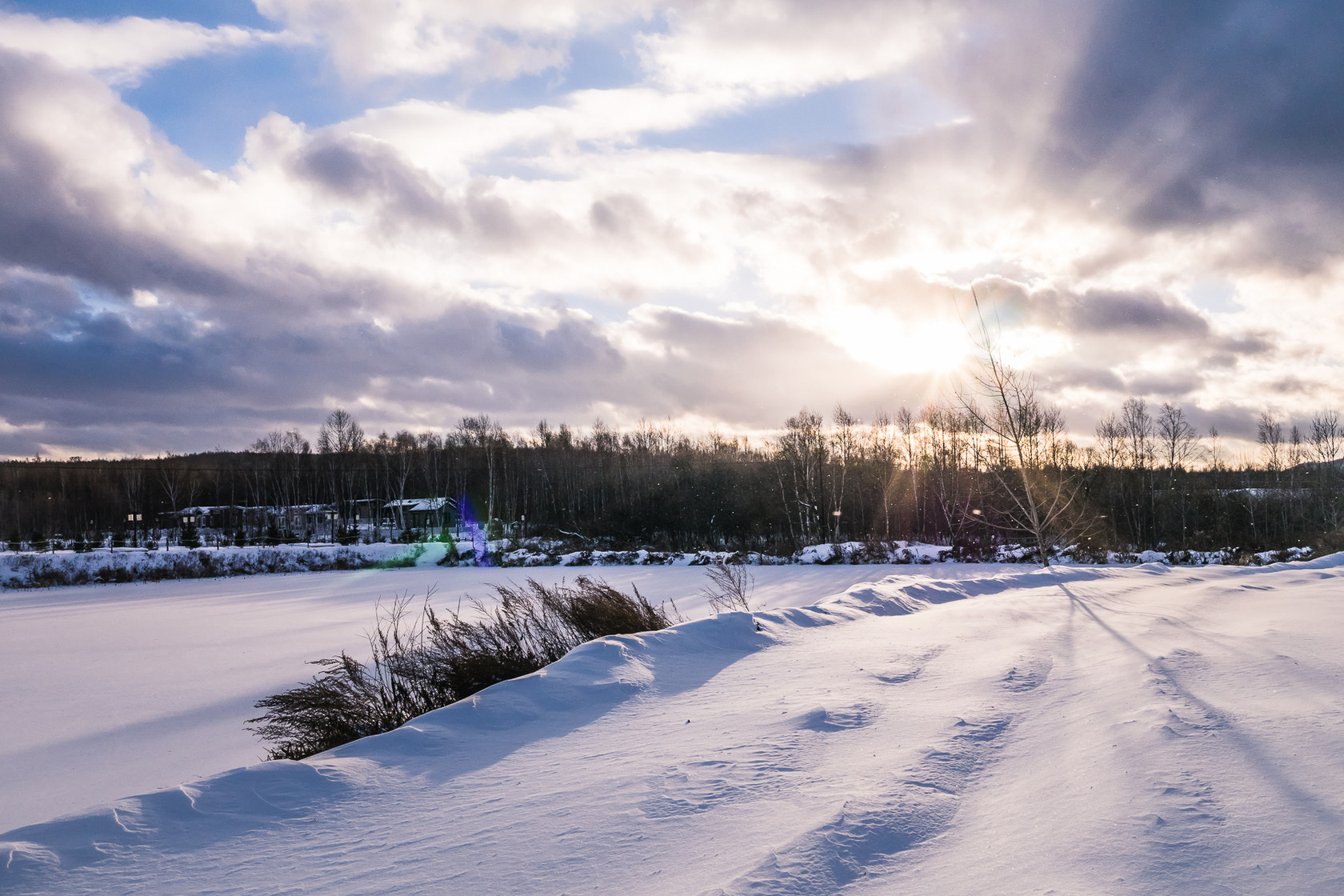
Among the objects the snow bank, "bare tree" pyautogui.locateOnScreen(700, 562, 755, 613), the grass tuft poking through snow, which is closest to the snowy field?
the grass tuft poking through snow

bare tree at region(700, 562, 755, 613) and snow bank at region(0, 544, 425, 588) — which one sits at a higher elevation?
bare tree at region(700, 562, 755, 613)

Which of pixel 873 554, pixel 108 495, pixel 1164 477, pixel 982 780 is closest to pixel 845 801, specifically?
pixel 982 780

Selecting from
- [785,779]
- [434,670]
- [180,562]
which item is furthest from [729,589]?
[180,562]

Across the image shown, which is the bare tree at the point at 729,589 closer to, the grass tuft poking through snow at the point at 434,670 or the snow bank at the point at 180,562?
the grass tuft poking through snow at the point at 434,670

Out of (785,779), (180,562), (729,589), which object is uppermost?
(785,779)

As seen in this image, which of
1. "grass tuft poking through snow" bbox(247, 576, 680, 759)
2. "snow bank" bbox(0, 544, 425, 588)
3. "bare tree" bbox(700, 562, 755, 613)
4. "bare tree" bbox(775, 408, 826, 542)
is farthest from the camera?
"bare tree" bbox(775, 408, 826, 542)

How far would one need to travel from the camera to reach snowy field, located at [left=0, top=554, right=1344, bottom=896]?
2566mm

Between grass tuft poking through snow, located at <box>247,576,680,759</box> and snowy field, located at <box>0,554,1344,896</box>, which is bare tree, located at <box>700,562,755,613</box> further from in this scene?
snowy field, located at <box>0,554,1344,896</box>

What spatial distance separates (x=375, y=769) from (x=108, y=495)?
269 feet

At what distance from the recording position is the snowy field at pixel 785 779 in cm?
257

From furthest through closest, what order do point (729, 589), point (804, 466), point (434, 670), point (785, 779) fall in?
1. point (804, 466)
2. point (729, 589)
3. point (434, 670)
4. point (785, 779)

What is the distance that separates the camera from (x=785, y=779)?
11.2ft

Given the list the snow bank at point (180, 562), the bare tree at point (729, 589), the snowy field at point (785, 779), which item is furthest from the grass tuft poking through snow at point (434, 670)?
the snow bank at point (180, 562)

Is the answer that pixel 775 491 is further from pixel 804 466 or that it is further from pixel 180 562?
pixel 180 562
